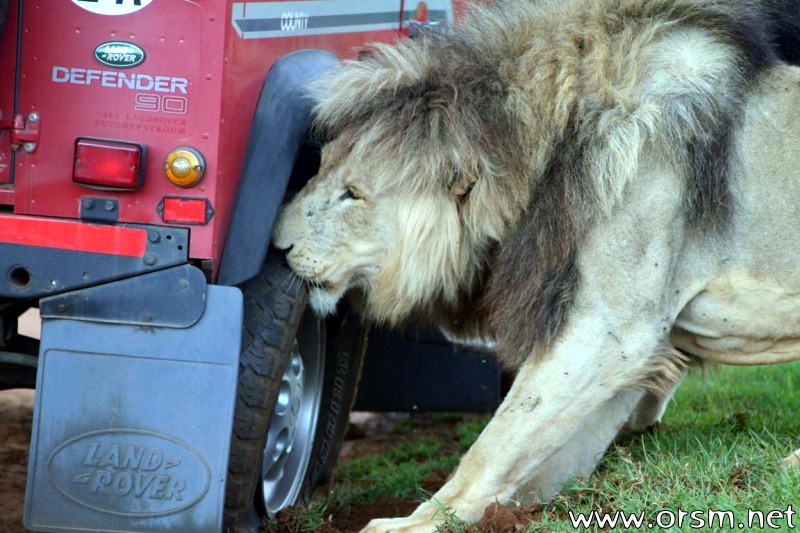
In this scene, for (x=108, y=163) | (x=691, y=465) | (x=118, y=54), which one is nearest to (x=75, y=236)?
Result: (x=108, y=163)

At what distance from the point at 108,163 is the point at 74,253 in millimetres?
290

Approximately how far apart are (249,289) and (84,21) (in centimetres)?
100

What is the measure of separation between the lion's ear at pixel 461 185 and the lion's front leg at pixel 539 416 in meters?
0.60

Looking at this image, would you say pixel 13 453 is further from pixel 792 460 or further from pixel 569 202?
pixel 792 460

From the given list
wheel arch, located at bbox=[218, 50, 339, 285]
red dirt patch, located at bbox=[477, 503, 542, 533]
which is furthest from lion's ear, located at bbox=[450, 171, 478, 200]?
red dirt patch, located at bbox=[477, 503, 542, 533]

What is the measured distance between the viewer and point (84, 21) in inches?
127

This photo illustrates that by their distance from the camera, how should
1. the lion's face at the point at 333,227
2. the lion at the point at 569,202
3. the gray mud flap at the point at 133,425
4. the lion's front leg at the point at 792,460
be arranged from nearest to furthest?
1. the gray mud flap at the point at 133,425
2. the lion at the point at 569,202
3. the lion's front leg at the point at 792,460
4. the lion's face at the point at 333,227

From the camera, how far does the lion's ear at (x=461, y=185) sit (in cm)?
371

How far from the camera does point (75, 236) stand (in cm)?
326

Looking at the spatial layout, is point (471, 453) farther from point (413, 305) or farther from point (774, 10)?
point (774, 10)

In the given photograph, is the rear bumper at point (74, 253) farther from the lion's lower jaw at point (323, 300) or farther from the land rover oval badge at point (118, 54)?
the lion's lower jaw at point (323, 300)

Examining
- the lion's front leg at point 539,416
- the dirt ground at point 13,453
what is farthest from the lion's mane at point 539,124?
the dirt ground at point 13,453

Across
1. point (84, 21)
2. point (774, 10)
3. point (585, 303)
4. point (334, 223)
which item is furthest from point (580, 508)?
point (84, 21)

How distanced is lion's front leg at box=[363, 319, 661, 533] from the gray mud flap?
2.22ft
